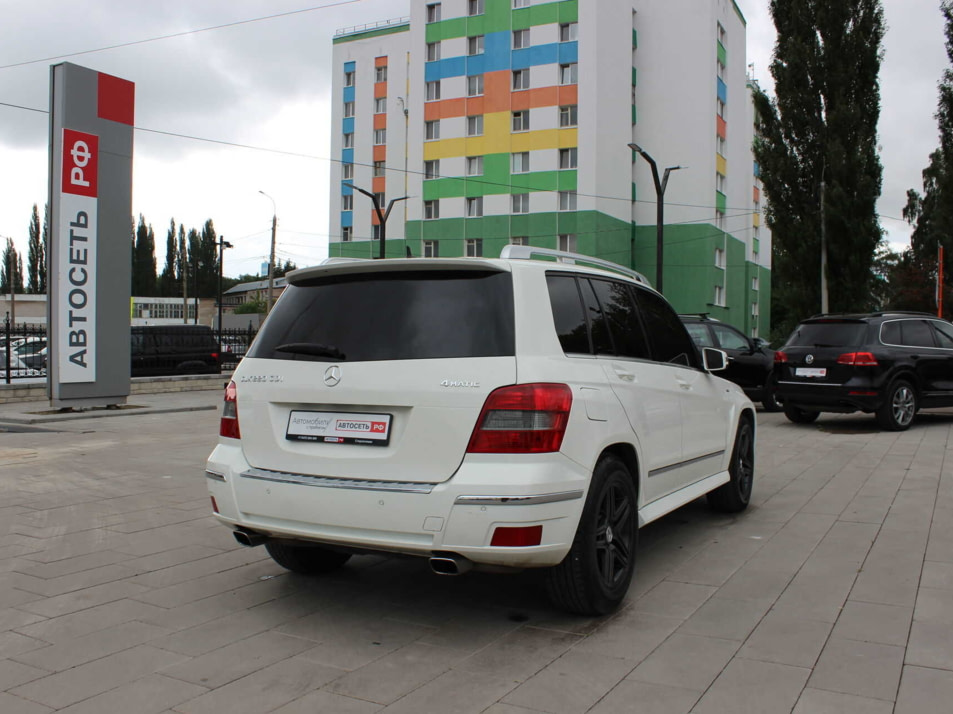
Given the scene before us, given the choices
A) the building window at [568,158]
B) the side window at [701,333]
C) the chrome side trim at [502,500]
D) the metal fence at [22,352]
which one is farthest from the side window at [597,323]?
the building window at [568,158]

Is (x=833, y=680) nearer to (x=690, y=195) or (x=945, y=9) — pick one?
(x=945, y=9)

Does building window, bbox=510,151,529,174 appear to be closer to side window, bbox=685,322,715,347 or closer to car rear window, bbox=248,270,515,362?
side window, bbox=685,322,715,347

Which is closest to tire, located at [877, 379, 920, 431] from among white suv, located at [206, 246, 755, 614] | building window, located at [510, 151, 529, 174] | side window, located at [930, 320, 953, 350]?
side window, located at [930, 320, 953, 350]

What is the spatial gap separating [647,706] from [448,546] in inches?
39.6

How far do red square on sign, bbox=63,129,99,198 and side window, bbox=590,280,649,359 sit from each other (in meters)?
13.2

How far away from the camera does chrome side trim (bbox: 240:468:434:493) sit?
3600 millimetres

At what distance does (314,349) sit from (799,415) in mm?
11075

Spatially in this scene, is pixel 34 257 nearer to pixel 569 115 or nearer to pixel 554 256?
pixel 569 115

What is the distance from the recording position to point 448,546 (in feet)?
11.6

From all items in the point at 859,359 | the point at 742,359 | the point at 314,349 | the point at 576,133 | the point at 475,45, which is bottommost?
the point at 742,359

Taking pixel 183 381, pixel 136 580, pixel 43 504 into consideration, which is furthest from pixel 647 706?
pixel 183 381

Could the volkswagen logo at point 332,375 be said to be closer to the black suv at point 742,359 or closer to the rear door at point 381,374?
the rear door at point 381,374

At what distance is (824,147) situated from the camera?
106 ft

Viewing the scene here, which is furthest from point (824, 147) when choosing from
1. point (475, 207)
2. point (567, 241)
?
point (475, 207)
